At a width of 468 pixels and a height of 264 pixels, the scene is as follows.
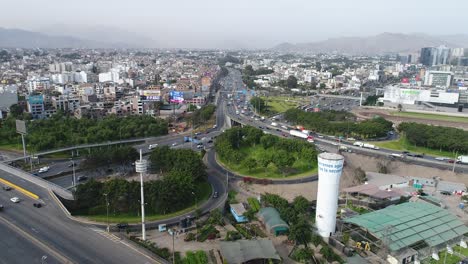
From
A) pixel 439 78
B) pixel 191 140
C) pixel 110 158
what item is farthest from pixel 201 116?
pixel 439 78

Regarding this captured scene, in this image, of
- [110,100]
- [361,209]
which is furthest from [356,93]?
[361,209]

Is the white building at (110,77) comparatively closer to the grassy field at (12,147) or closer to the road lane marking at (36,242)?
the grassy field at (12,147)

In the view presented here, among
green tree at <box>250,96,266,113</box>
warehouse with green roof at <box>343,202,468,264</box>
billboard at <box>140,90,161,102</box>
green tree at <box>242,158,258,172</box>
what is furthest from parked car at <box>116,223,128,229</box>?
billboard at <box>140,90,161,102</box>

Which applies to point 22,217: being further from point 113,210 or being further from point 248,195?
point 248,195

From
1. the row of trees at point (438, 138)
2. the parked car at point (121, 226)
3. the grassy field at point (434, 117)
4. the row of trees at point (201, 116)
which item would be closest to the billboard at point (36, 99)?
the row of trees at point (201, 116)

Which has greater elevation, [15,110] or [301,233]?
[15,110]

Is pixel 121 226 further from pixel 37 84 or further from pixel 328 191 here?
pixel 37 84
